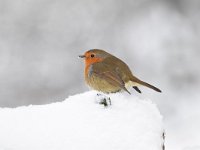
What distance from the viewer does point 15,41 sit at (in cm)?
1044

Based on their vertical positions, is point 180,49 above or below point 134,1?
below

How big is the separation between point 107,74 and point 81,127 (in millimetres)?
1897

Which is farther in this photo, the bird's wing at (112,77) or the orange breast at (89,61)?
the orange breast at (89,61)

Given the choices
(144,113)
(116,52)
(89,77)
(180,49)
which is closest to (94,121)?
(144,113)

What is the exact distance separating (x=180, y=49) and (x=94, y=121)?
7.67 meters

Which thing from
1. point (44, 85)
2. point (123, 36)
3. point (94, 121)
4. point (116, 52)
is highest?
point (123, 36)

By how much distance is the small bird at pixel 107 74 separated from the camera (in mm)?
5000

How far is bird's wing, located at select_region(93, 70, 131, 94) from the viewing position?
194 inches

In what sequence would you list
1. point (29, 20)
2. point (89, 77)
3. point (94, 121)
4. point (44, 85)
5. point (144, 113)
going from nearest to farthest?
point (94, 121), point (144, 113), point (89, 77), point (44, 85), point (29, 20)

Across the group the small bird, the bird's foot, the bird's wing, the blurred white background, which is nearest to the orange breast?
the small bird

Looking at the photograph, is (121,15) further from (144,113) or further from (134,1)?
(144,113)

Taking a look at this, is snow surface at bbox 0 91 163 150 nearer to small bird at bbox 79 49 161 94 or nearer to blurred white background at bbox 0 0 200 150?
small bird at bbox 79 49 161 94

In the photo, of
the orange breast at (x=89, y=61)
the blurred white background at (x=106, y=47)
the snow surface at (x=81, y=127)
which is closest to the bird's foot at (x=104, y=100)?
the snow surface at (x=81, y=127)

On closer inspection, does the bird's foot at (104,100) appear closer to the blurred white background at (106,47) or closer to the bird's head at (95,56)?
the bird's head at (95,56)
